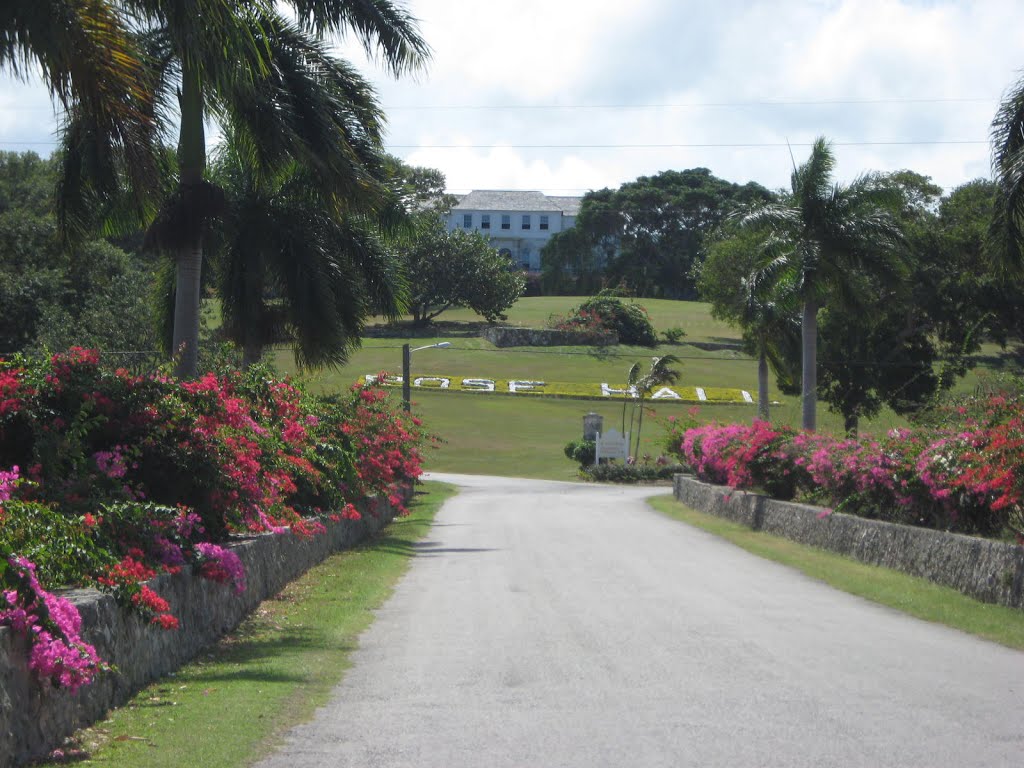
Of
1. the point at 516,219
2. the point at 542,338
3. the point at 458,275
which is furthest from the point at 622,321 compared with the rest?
the point at 516,219

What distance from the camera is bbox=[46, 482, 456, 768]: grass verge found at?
21.1 feet

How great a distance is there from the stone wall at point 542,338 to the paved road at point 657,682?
241 ft

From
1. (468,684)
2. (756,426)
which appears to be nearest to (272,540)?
(468,684)

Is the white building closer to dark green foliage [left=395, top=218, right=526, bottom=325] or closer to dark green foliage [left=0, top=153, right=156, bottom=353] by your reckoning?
dark green foliage [left=395, top=218, right=526, bottom=325]

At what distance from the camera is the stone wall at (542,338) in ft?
292

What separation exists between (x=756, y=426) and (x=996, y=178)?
10.3 m

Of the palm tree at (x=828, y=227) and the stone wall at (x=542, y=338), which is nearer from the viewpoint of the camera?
the palm tree at (x=828, y=227)

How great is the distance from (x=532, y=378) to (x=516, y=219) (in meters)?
54.0

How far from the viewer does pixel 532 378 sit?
78.2 meters

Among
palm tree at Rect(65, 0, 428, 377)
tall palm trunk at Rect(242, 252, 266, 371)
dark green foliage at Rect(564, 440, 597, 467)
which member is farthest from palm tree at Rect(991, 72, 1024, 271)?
dark green foliage at Rect(564, 440, 597, 467)

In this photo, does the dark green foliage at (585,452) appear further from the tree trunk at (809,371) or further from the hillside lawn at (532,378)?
the tree trunk at (809,371)

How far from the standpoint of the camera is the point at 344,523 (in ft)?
65.4

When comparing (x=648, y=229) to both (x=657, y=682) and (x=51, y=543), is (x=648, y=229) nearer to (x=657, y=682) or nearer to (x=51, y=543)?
(x=657, y=682)

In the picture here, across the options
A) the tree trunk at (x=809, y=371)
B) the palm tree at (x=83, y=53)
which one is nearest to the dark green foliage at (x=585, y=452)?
the tree trunk at (x=809, y=371)
